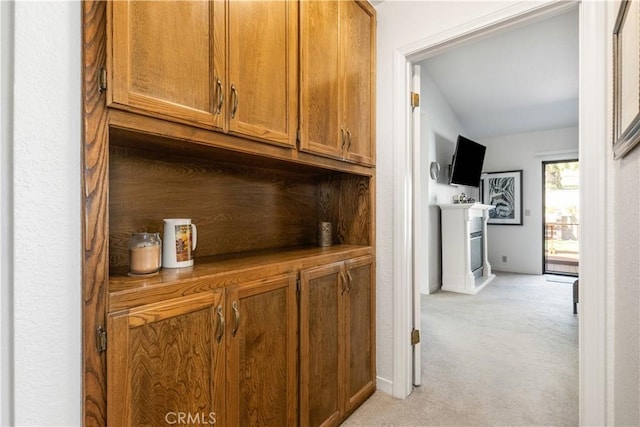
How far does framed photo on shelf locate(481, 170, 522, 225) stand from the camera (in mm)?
5945

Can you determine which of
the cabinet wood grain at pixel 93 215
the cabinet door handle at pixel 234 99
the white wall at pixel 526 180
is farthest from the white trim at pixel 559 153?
the cabinet wood grain at pixel 93 215

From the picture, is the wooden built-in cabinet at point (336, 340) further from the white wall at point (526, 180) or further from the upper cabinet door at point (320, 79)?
the white wall at point (526, 180)

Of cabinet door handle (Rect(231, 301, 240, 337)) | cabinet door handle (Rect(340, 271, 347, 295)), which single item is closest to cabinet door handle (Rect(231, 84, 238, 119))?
cabinet door handle (Rect(231, 301, 240, 337))

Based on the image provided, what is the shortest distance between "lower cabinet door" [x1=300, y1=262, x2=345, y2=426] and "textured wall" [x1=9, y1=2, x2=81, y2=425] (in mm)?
867

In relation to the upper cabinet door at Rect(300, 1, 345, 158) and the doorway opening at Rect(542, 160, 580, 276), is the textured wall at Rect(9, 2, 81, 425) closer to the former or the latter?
the upper cabinet door at Rect(300, 1, 345, 158)

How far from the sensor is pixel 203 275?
1069 mm

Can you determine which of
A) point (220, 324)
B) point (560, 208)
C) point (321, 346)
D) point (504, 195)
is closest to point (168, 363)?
point (220, 324)

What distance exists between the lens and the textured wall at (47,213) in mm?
749

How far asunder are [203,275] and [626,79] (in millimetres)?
1564

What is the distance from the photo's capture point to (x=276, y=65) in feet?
4.46

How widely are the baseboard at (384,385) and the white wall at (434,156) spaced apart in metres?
2.61

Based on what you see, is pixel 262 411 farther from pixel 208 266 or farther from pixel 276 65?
pixel 276 65

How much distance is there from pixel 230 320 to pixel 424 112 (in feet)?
13.6

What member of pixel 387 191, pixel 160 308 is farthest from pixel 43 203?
pixel 387 191
